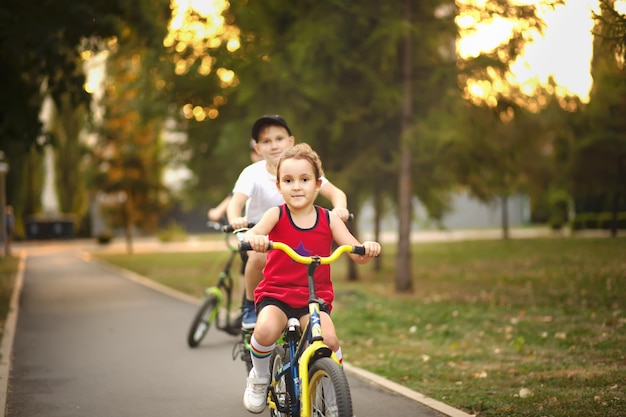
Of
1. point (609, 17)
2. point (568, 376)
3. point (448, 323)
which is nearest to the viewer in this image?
point (568, 376)

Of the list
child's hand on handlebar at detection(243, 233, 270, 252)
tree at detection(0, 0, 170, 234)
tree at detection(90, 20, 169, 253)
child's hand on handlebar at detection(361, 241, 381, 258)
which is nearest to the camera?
child's hand on handlebar at detection(243, 233, 270, 252)

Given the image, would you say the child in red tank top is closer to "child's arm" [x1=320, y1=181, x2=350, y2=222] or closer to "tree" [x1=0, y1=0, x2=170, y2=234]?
"child's arm" [x1=320, y1=181, x2=350, y2=222]

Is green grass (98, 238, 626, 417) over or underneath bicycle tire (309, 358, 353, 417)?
underneath

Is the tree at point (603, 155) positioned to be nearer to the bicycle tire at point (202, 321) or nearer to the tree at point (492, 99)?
the tree at point (492, 99)

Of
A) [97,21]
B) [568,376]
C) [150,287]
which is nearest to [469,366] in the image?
[568,376]

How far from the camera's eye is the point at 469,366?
8.02 m

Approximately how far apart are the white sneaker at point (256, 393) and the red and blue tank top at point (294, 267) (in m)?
0.59

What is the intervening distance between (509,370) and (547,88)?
15.3m

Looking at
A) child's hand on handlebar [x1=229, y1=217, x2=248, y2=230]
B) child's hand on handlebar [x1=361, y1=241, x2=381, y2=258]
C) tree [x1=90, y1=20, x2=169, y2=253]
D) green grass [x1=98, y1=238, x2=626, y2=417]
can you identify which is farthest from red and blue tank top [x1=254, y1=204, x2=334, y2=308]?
tree [x1=90, y1=20, x2=169, y2=253]

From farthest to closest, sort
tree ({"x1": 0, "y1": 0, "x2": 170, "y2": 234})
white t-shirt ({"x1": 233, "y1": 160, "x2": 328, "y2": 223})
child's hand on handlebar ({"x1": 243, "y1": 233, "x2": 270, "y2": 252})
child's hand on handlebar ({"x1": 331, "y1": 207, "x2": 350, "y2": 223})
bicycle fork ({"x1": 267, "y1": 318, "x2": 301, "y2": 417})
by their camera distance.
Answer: tree ({"x1": 0, "y1": 0, "x2": 170, "y2": 234}), white t-shirt ({"x1": 233, "y1": 160, "x2": 328, "y2": 223}), child's hand on handlebar ({"x1": 331, "y1": 207, "x2": 350, "y2": 223}), bicycle fork ({"x1": 267, "y1": 318, "x2": 301, "y2": 417}), child's hand on handlebar ({"x1": 243, "y1": 233, "x2": 270, "y2": 252})

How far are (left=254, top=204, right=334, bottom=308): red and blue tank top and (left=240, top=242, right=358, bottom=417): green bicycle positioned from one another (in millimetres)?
146

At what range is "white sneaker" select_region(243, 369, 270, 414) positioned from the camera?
17.3ft

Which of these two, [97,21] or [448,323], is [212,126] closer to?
[97,21]

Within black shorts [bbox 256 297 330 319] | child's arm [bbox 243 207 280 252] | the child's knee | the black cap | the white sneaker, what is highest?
the black cap
